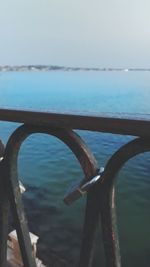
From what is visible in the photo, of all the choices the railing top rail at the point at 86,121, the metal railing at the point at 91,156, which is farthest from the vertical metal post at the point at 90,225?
the railing top rail at the point at 86,121

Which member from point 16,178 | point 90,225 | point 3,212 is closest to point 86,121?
point 90,225

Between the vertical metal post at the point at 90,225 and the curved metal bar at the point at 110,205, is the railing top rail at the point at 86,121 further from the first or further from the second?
the vertical metal post at the point at 90,225

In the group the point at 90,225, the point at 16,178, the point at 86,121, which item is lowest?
the point at 90,225

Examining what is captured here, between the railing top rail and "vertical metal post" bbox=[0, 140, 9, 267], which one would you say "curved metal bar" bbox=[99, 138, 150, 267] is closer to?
the railing top rail

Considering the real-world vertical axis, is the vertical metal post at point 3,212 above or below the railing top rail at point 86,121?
below

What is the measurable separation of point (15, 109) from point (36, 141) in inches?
1255

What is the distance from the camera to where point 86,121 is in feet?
4.88

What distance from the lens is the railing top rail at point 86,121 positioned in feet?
4.38

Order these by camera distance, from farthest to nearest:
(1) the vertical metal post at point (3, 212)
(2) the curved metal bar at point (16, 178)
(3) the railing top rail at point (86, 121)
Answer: (1) the vertical metal post at point (3, 212), (2) the curved metal bar at point (16, 178), (3) the railing top rail at point (86, 121)

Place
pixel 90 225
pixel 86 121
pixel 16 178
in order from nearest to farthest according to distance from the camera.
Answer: pixel 86 121, pixel 90 225, pixel 16 178

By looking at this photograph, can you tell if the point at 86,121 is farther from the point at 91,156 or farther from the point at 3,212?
the point at 3,212

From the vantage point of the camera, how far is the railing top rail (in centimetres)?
134

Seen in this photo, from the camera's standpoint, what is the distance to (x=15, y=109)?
1.86 m

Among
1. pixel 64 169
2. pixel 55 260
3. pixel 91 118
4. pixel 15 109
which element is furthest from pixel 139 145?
pixel 64 169
